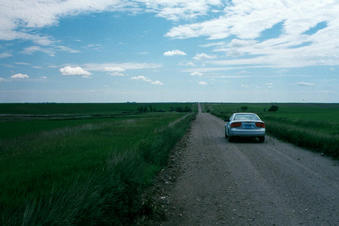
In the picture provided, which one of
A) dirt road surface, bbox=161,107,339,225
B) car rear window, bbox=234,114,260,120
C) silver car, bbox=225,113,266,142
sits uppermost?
car rear window, bbox=234,114,260,120

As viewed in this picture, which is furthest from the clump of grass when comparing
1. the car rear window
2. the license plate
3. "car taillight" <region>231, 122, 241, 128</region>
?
"car taillight" <region>231, 122, 241, 128</region>

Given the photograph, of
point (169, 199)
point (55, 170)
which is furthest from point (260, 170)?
point (55, 170)

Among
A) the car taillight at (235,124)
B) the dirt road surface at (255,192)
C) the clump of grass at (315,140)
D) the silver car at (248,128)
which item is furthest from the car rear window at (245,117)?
the dirt road surface at (255,192)

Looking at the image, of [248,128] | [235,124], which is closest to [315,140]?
[248,128]

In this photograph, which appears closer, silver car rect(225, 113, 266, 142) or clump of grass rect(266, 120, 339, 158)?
clump of grass rect(266, 120, 339, 158)

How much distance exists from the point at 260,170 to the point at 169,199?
3819 millimetres

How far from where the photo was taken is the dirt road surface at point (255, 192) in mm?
5000

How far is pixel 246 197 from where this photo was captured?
6.16m

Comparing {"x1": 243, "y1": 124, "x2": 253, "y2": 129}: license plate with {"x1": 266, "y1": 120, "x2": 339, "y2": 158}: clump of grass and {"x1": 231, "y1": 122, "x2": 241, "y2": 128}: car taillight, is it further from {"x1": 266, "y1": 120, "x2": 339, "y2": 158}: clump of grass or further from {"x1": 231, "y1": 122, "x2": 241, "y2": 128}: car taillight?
{"x1": 266, "y1": 120, "x2": 339, "y2": 158}: clump of grass

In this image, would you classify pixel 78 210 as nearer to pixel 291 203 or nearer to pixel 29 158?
pixel 291 203

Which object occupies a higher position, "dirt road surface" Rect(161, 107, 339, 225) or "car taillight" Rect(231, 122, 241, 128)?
"car taillight" Rect(231, 122, 241, 128)

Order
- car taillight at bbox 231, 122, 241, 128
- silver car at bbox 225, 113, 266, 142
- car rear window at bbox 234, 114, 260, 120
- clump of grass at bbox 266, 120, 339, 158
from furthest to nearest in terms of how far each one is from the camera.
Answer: car rear window at bbox 234, 114, 260, 120, car taillight at bbox 231, 122, 241, 128, silver car at bbox 225, 113, 266, 142, clump of grass at bbox 266, 120, 339, 158

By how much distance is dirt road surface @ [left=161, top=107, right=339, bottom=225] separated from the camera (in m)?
5.00

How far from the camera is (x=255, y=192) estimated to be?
6.53 meters
